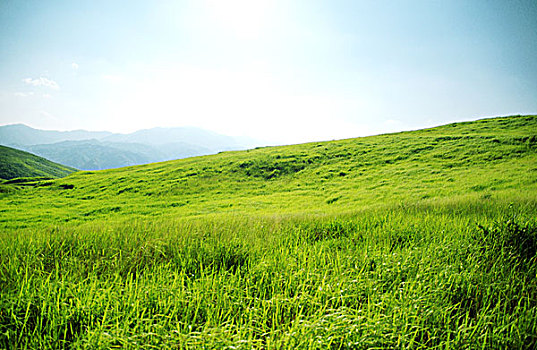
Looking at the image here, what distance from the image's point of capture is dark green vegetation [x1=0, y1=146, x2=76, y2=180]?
5930 inches

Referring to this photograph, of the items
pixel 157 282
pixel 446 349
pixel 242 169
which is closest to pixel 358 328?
pixel 446 349

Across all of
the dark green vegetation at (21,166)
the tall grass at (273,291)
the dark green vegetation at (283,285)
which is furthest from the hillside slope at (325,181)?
the dark green vegetation at (21,166)

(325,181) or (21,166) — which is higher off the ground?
(21,166)

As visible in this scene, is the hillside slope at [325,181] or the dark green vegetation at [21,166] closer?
the hillside slope at [325,181]

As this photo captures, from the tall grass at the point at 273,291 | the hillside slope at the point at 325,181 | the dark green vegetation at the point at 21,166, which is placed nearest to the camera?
the tall grass at the point at 273,291

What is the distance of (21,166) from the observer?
165 meters

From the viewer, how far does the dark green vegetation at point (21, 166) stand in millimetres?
150625

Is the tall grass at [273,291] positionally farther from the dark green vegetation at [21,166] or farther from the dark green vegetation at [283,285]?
the dark green vegetation at [21,166]

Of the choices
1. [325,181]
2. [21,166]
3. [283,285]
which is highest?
[21,166]

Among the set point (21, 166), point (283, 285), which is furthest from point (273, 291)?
point (21, 166)

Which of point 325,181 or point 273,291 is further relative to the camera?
point 325,181

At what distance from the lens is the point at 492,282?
8.05ft

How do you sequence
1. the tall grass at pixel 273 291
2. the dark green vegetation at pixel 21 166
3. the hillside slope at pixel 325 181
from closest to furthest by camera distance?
the tall grass at pixel 273 291 → the hillside slope at pixel 325 181 → the dark green vegetation at pixel 21 166

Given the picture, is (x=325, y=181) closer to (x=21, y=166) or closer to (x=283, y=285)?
(x=283, y=285)
